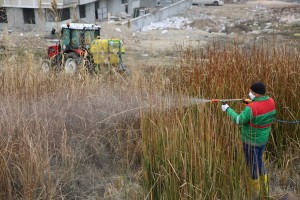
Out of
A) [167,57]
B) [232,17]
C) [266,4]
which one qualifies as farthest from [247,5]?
[167,57]

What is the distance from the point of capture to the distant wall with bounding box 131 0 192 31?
64.3ft

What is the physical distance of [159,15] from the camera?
22.3m

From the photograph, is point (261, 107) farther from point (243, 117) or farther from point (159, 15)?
point (159, 15)

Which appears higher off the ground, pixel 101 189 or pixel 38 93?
pixel 38 93

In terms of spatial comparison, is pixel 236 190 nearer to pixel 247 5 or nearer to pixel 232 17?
pixel 232 17

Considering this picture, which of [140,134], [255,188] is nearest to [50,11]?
[140,134]

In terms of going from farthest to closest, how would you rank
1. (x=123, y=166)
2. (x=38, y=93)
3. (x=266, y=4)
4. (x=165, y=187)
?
(x=266, y=4) < (x=38, y=93) < (x=123, y=166) < (x=165, y=187)

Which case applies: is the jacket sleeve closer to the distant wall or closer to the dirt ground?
the dirt ground

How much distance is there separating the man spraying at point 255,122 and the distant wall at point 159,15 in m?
15.8

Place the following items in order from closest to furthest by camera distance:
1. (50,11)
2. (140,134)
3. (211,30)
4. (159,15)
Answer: (140,134) < (50,11) < (211,30) < (159,15)

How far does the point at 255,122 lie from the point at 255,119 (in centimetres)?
3

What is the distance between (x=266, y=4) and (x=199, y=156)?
28.7 meters

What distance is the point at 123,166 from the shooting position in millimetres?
4078

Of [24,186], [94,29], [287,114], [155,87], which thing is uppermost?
[94,29]
